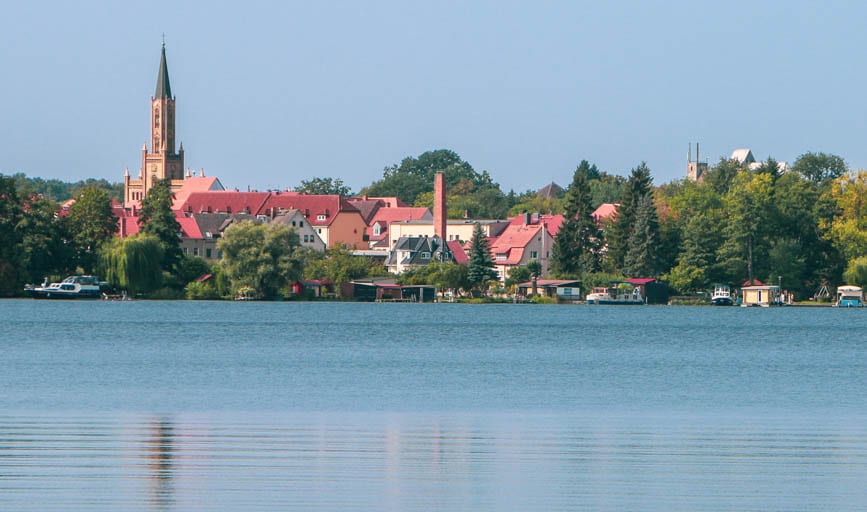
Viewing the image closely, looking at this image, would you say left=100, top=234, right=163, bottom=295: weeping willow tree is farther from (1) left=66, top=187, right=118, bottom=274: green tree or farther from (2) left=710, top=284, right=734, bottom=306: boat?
(2) left=710, top=284, right=734, bottom=306: boat

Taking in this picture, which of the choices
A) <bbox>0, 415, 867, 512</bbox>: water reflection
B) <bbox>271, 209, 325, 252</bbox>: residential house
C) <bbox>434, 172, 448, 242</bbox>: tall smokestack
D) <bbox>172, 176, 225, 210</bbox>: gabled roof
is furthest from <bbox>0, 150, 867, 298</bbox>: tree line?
<bbox>0, 415, 867, 512</bbox>: water reflection

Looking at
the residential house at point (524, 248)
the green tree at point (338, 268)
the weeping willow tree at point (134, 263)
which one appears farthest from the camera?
the residential house at point (524, 248)

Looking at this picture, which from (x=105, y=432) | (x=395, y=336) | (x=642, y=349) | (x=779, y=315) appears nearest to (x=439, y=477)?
(x=105, y=432)

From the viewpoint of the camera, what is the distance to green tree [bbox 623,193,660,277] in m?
96.4

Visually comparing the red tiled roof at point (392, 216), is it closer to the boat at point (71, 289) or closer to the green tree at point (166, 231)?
the green tree at point (166, 231)

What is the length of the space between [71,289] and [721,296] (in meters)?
41.7

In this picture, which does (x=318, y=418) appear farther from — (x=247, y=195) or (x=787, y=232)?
(x=247, y=195)

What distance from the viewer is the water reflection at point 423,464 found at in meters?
15.7

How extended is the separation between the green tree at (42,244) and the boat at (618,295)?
3472 centimetres

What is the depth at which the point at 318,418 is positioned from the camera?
79.1 ft

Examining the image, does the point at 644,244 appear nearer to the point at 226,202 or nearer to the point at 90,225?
the point at 90,225

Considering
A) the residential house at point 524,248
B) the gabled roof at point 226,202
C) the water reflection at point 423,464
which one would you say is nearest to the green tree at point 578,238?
the residential house at point 524,248

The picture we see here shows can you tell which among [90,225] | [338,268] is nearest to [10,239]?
[90,225]

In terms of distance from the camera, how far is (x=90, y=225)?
3777 inches
